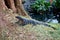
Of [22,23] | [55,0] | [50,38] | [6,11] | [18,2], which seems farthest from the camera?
[55,0]

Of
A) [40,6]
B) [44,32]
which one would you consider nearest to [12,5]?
[44,32]

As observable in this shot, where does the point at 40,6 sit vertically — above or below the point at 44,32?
below

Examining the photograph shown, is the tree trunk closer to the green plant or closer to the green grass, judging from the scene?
the green grass

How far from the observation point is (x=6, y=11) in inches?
330

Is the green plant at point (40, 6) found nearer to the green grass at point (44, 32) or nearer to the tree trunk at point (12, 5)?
the tree trunk at point (12, 5)

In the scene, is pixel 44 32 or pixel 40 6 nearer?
pixel 44 32

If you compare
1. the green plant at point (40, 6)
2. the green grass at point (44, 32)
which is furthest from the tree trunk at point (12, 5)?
the green plant at point (40, 6)

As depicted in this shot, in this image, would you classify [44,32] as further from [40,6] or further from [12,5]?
[40,6]

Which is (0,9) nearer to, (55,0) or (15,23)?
(15,23)

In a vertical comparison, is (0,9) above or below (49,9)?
above

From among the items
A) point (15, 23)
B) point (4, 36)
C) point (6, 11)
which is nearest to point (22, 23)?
point (15, 23)

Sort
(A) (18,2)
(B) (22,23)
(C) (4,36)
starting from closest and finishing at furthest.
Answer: (C) (4,36) < (B) (22,23) < (A) (18,2)

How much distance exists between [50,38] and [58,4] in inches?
342

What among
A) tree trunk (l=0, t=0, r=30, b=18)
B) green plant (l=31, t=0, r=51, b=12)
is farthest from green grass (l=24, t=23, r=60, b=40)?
green plant (l=31, t=0, r=51, b=12)
